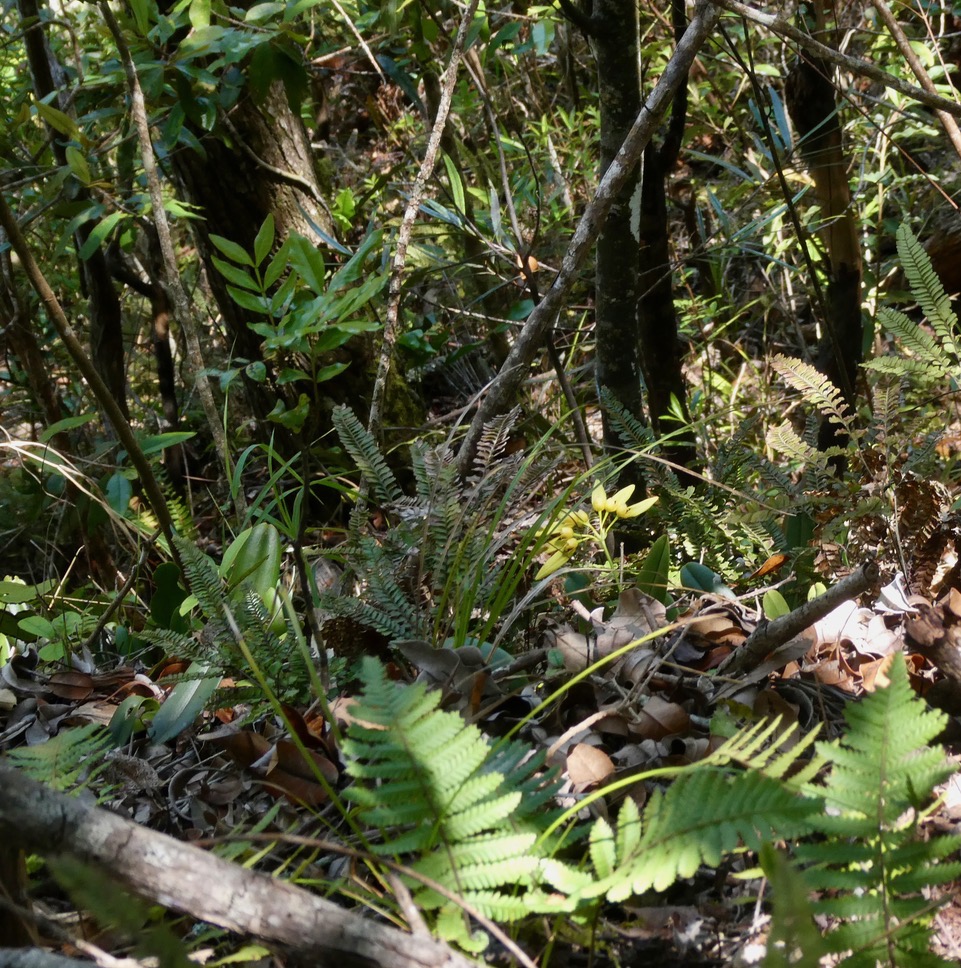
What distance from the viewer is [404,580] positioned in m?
1.78

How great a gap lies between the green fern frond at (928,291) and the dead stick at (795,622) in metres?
0.60

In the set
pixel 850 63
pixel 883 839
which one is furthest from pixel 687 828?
pixel 850 63

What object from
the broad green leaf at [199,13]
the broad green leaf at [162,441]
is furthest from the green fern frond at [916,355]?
the broad green leaf at [199,13]

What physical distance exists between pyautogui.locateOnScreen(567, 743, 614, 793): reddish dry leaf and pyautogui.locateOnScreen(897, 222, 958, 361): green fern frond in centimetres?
106

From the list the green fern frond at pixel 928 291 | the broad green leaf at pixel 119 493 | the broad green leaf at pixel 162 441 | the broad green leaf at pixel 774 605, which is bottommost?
the broad green leaf at pixel 774 605

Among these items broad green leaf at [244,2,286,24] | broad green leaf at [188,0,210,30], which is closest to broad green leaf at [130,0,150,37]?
broad green leaf at [188,0,210,30]

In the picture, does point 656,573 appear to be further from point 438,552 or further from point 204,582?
point 204,582

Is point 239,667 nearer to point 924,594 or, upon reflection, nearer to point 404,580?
point 404,580

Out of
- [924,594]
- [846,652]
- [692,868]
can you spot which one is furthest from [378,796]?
[924,594]

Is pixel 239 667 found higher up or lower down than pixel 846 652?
higher up

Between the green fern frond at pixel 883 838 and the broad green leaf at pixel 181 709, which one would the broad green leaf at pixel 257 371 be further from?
the green fern frond at pixel 883 838

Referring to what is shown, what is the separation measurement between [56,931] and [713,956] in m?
0.69

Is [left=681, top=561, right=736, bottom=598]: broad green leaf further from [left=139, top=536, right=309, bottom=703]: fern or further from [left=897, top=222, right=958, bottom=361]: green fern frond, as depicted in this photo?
[left=139, top=536, right=309, bottom=703]: fern

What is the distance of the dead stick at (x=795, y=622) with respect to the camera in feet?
4.21
